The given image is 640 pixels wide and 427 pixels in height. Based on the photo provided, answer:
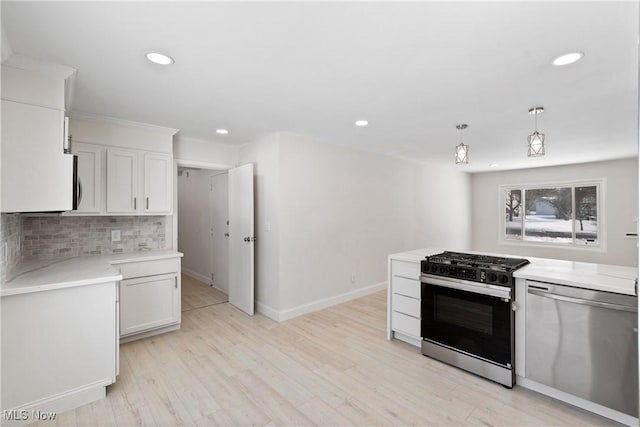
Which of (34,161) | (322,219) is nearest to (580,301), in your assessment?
(322,219)

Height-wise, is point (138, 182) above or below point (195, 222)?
above

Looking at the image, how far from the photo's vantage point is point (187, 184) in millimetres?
6352

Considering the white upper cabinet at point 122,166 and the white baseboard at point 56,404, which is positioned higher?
the white upper cabinet at point 122,166

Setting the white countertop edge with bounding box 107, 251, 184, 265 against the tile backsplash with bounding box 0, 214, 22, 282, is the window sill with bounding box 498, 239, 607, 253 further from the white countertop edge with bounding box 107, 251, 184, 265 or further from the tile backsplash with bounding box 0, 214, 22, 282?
A: the tile backsplash with bounding box 0, 214, 22, 282

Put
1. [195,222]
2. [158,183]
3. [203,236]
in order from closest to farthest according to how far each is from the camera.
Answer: [158,183], [203,236], [195,222]

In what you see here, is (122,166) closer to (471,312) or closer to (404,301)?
(404,301)

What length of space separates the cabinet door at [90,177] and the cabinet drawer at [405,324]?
327 centimetres

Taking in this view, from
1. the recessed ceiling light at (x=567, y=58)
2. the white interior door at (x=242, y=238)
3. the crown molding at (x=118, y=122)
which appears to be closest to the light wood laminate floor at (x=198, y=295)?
the white interior door at (x=242, y=238)

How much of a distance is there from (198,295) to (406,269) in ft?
11.1

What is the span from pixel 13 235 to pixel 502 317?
3913 mm

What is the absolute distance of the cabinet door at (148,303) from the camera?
3.09 m

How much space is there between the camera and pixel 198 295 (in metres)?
4.84

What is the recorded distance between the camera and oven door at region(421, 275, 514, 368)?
236 cm

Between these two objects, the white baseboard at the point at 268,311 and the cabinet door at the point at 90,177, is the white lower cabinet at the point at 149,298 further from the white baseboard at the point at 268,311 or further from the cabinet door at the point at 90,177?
the white baseboard at the point at 268,311
